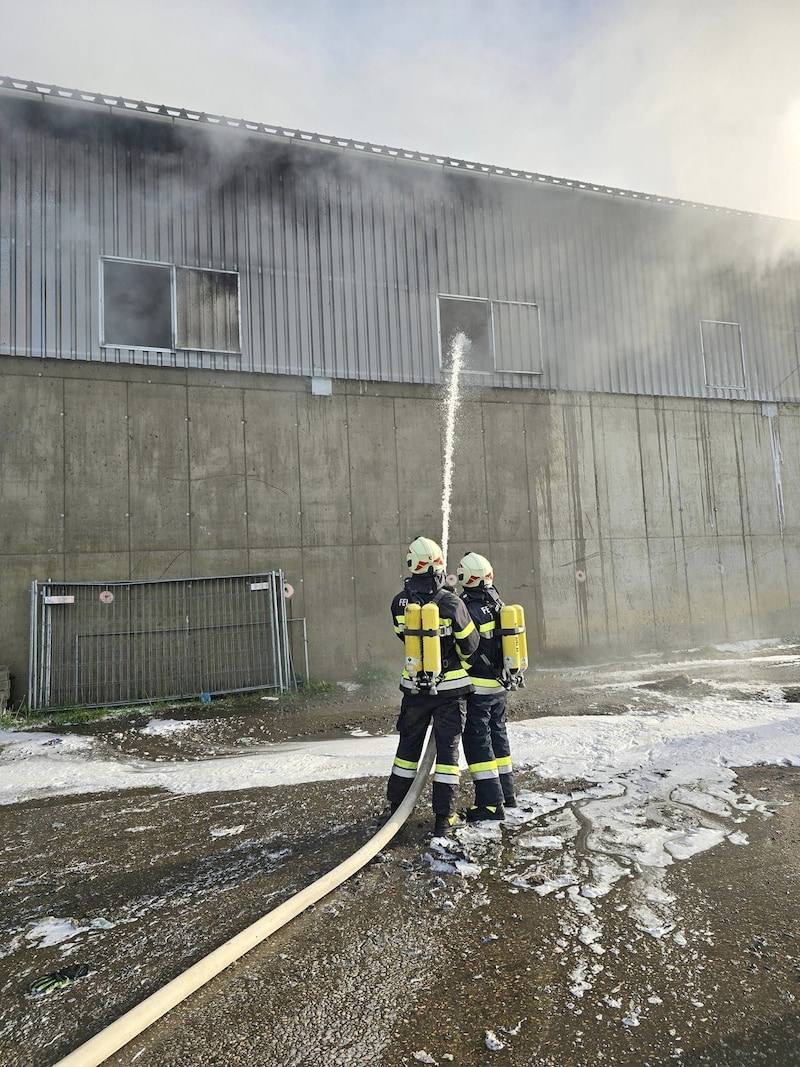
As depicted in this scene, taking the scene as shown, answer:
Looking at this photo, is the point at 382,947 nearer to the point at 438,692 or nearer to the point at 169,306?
the point at 438,692

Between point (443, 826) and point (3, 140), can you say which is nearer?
point (443, 826)

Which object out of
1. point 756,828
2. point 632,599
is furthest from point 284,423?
point 756,828

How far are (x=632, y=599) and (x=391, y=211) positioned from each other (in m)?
7.68

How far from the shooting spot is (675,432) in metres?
12.6

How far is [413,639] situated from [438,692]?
39 cm

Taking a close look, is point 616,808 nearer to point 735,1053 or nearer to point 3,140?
point 735,1053

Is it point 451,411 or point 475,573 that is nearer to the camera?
point 475,573

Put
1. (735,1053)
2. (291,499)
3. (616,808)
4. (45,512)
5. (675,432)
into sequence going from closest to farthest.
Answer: (735,1053) → (616,808) → (45,512) → (291,499) → (675,432)

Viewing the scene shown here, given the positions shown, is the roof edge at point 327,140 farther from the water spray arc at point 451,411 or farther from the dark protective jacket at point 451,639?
the dark protective jacket at point 451,639

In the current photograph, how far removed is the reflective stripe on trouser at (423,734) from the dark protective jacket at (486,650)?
356 mm

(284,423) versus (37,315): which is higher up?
(37,315)

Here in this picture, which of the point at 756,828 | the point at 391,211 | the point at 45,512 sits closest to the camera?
the point at 756,828

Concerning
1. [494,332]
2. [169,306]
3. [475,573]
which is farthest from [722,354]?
[475,573]

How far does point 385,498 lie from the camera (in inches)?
412
